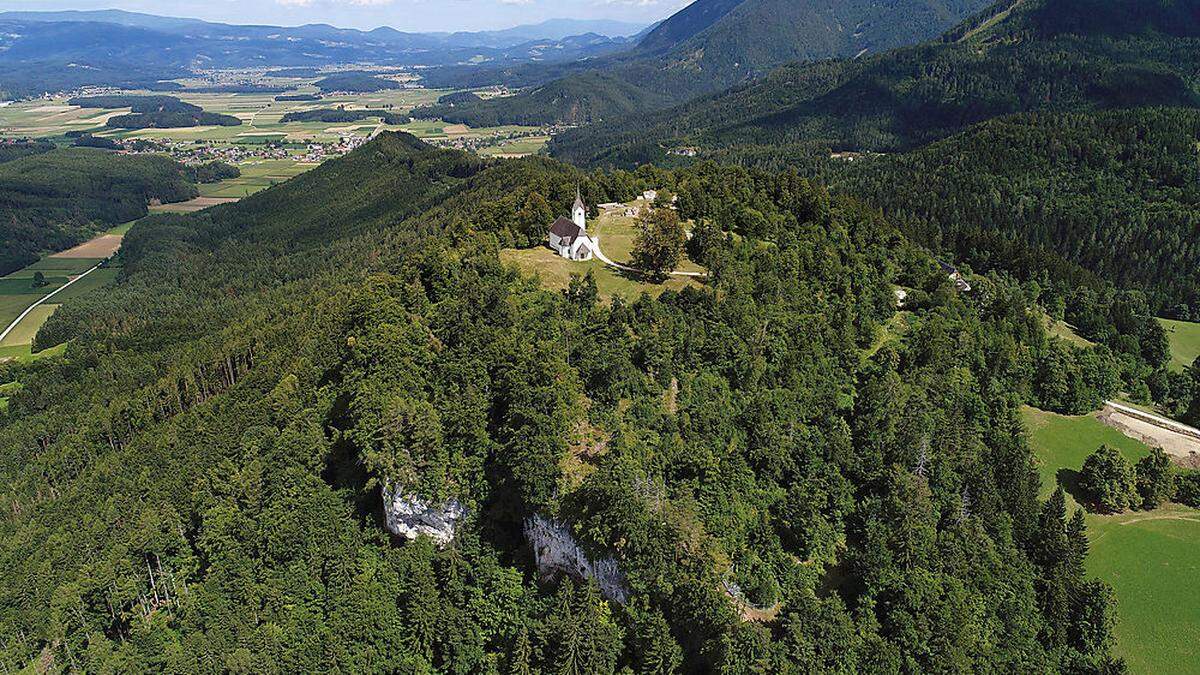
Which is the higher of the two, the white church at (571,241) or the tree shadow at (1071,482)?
the white church at (571,241)

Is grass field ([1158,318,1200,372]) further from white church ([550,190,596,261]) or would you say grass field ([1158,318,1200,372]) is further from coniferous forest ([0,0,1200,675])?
white church ([550,190,596,261])

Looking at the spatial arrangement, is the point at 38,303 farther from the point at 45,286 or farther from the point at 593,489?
the point at 593,489

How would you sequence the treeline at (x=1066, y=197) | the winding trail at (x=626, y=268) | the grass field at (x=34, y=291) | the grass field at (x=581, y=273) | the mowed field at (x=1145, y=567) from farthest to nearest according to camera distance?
the grass field at (x=34, y=291)
the treeline at (x=1066, y=197)
the winding trail at (x=626, y=268)
the grass field at (x=581, y=273)
the mowed field at (x=1145, y=567)

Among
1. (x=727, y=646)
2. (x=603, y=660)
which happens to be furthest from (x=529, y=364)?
(x=727, y=646)

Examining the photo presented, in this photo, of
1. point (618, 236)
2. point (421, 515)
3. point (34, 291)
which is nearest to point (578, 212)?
point (618, 236)

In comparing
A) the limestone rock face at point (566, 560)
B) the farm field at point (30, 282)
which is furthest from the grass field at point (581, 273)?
the farm field at point (30, 282)

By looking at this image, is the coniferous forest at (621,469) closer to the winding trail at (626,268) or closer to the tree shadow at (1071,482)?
the tree shadow at (1071,482)
